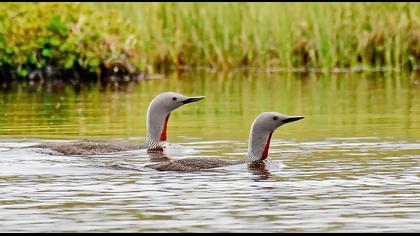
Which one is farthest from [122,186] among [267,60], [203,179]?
[267,60]

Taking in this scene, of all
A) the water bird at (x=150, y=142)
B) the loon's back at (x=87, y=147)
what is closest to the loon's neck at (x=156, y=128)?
the water bird at (x=150, y=142)

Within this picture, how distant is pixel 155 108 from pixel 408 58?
15.4 meters

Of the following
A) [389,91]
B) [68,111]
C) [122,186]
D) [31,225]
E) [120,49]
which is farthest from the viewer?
[120,49]

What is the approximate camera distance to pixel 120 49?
2928cm

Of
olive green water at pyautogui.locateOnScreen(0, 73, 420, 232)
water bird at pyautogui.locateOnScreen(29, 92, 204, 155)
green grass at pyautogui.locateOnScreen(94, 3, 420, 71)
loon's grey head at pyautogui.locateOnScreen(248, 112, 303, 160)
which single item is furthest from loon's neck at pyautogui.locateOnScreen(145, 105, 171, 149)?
green grass at pyautogui.locateOnScreen(94, 3, 420, 71)

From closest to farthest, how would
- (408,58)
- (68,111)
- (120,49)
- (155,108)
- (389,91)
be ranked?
(155,108) < (68,111) < (389,91) < (120,49) < (408,58)

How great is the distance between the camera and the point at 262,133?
47.5 feet

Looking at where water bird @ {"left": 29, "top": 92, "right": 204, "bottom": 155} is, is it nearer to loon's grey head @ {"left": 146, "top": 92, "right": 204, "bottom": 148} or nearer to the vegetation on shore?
loon's grey head @ {"left": 146, "top": 92, "right": 204, "bottom": 148}

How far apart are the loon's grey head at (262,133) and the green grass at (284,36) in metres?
15.7

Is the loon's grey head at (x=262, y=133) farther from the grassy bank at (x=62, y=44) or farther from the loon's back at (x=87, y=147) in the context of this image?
the grassy bank at (x=62, y=44)

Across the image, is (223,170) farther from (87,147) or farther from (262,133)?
(87,147)

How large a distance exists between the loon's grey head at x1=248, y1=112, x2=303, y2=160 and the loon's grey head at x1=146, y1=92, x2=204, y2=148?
2163mm

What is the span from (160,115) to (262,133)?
2.65m

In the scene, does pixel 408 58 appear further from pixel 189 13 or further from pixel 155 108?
pixel 155 108
